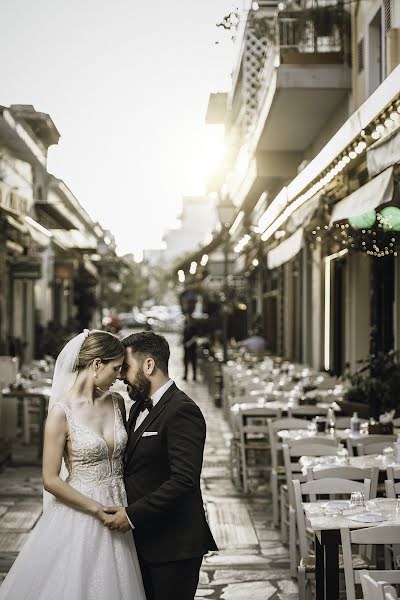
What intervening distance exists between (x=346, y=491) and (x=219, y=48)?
5.31m

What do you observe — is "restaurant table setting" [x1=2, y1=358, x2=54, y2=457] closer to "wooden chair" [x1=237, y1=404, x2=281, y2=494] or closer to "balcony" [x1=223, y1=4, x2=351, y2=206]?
"wooden chair" [x1=237, y1=404, x2=281, y2=494]

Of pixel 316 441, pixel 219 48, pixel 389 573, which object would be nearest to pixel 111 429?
pixel 389 573

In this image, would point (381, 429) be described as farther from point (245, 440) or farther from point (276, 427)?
point (245, 440)

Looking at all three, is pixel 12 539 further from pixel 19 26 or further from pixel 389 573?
pixel 389 573

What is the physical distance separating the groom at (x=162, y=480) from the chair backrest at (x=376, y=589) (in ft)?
3.14

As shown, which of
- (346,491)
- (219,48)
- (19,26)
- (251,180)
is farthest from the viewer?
(251,180)

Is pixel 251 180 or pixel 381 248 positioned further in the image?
pixel 251 180

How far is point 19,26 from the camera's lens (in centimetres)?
878

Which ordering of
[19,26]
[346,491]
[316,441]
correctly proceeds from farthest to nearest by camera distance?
[19,26]
[316,441]
[346,491]

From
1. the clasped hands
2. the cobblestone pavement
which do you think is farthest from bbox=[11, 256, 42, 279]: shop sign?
the clasped hands

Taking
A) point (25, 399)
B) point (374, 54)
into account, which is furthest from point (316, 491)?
point (374, 54)

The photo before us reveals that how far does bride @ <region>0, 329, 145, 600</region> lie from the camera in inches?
176

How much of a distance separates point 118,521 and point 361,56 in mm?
12080

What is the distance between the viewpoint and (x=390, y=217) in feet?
31.9
